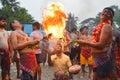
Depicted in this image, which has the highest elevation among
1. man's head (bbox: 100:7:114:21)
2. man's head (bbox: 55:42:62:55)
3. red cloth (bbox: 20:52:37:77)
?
man's head (bbox: 100:7:114:21)

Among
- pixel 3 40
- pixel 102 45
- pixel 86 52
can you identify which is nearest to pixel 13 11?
pixel 86 52

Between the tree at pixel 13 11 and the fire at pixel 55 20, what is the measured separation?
154ft

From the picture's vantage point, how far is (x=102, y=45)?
5.87m

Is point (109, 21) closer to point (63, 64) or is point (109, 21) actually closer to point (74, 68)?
point (74, 68)

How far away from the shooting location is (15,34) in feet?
24.9

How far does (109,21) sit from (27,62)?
2323mm

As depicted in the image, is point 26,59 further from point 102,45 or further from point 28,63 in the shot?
point 102,45

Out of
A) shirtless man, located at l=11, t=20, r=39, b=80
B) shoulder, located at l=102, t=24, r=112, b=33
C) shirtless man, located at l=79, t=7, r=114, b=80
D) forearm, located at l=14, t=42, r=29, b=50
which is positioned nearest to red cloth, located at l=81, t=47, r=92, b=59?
shirtless man, located at l=11, t=20, r=39, b=80

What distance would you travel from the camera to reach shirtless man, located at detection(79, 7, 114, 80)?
231 inches

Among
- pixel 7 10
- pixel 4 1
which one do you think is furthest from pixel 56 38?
pixel 4 1

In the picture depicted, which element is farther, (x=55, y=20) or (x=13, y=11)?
(x=13, y=11)

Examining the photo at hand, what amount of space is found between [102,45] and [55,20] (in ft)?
10.3

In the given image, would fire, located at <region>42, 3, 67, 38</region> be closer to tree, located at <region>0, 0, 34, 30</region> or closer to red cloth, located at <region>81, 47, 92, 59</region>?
red cloth, located at <region>81, 47, 92, 59</region>

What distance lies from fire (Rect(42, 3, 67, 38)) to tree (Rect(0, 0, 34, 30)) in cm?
4679
